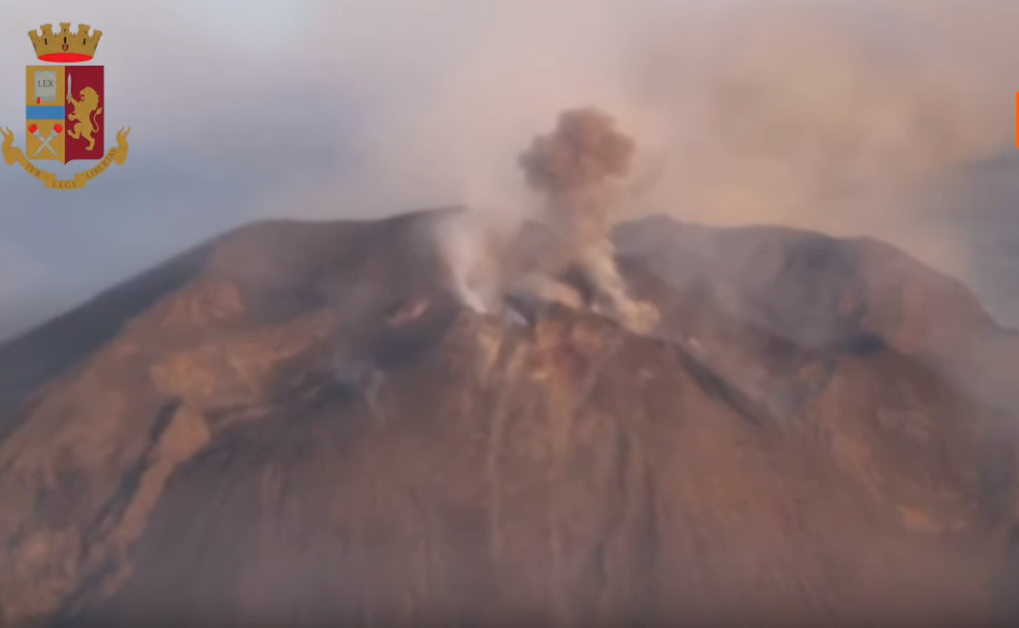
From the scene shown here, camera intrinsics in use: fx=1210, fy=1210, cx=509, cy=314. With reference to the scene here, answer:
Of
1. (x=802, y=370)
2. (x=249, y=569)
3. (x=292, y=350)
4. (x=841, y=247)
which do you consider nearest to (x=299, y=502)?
(x=249, y=569)

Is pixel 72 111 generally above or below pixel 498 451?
above

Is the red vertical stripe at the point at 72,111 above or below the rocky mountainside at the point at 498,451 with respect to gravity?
above

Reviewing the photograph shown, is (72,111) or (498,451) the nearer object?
(72,111)

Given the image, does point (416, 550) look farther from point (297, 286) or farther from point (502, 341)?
point (297, 286)

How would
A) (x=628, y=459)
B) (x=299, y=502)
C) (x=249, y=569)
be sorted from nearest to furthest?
(x=249, y=569) → (x=299, y=502) → (x=628, y=459)

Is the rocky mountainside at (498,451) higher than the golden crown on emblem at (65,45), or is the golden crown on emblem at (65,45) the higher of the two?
the golden crown on emblem at (65,45)

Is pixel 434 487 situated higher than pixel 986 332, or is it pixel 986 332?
pixel 986 332

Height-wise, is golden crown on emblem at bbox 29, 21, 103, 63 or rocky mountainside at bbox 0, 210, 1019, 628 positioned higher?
golden crown on emblem at bbox 29, 21, 103, 63

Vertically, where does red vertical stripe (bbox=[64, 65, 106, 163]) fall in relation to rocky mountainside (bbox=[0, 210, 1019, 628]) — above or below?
above
